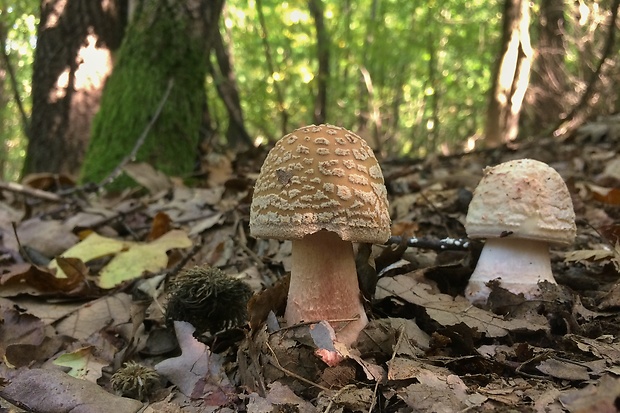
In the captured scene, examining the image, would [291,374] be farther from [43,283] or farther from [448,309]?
[43,283]

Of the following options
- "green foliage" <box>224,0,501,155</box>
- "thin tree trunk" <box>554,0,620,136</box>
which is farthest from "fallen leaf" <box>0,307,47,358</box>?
"green foliage" <box>224,0,501,155</box>

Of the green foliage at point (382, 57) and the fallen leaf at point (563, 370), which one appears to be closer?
the fallen leaf at point (563, 370)

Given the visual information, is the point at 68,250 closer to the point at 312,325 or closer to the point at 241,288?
the point at 241,288

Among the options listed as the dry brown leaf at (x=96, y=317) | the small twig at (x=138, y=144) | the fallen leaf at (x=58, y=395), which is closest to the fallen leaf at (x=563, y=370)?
the fallen leaf at (x=58, y=395)

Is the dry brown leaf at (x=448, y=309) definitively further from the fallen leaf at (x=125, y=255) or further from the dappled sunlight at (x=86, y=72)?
the dappled sunlight at (x=86, y=72)

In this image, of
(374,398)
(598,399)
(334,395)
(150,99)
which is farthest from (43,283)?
(598,399)

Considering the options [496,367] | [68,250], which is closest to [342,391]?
[496,367]
